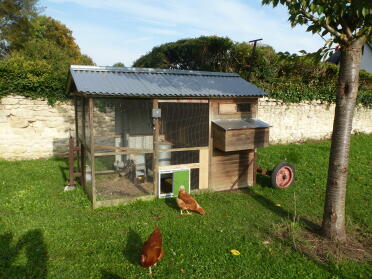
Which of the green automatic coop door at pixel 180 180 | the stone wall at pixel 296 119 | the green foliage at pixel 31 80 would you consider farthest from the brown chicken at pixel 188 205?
the stone wall at pixel 296 119

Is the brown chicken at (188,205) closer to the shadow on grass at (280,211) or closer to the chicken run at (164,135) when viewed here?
the chicken run at (164,135)

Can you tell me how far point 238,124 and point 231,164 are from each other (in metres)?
1.20

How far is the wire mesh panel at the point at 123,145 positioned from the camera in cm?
675

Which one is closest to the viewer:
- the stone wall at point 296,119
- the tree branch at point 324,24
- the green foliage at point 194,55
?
the tree branch at point 324,24

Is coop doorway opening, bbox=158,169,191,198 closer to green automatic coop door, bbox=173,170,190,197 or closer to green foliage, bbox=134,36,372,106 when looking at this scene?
green automatic coop door, bbox=173,170,190,197

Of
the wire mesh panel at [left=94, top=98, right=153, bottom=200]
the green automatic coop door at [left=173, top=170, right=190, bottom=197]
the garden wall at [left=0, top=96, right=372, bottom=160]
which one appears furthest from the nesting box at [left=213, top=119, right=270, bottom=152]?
the garden wall at [left=0, top=96, right=372, bottom=160]

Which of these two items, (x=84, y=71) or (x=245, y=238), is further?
(x=84, y=71)

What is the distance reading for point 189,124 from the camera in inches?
283

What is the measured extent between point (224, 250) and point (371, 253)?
98.2 inches

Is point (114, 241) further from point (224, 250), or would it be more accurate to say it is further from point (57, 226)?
point (224, 250)

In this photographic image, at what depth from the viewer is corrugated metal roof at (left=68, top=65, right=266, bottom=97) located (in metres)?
6.25

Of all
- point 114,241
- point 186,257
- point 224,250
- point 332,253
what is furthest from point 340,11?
point 114,241

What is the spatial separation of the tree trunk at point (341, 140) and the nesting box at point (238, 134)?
2.38 m

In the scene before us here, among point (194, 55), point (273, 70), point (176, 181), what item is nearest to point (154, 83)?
point (176, 181)
